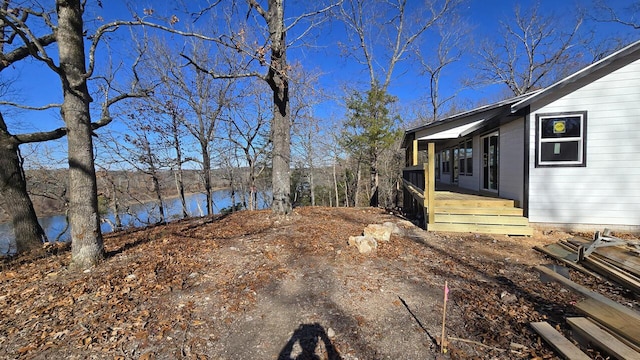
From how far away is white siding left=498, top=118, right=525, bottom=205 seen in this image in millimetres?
6915

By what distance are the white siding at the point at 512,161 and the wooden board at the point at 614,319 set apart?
16.1ft

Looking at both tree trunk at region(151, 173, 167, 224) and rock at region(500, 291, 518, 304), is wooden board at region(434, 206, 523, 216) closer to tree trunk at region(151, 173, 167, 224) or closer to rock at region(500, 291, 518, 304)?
rock at region(500, 291, 518, 304)

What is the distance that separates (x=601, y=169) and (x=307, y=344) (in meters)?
8.18

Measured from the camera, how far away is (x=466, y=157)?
11.0m

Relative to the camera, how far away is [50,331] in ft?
8.02

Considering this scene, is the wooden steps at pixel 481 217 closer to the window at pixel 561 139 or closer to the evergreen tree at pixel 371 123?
the window at pixel 561 139

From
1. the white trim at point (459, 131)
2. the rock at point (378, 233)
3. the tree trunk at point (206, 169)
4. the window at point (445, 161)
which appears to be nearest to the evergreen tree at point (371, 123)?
the window at point (445, 161)

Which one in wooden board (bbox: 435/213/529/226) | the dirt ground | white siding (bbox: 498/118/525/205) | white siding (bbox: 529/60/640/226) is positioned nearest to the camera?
the dirt ground

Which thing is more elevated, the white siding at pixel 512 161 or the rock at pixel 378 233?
the white siding at pixel 512 161

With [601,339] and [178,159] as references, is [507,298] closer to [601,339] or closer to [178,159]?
[601,339]

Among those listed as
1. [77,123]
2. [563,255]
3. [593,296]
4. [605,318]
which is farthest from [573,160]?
[77,123]

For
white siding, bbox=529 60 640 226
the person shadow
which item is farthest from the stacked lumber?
the person shadow

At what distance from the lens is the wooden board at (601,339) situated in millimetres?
2104

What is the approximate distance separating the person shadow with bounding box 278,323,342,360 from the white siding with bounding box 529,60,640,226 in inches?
270
